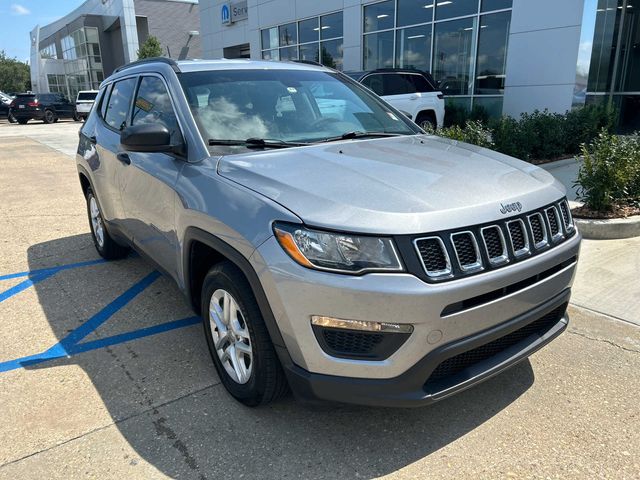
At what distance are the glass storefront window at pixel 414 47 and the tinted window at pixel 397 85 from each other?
13.5 ft

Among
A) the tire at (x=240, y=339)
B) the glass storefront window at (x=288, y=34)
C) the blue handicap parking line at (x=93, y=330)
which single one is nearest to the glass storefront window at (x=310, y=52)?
the glass storefront window at (x=288, y=34)

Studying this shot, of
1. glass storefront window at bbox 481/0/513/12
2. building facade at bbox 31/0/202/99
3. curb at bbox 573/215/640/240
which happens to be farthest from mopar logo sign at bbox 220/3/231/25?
curb at bbox 573/215/640/240

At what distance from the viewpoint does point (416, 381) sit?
221cm

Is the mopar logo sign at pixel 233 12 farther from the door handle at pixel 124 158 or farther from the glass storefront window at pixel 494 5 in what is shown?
the door handle at pixel 124 158

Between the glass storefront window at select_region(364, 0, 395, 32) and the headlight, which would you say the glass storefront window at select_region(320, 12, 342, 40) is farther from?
the headlight

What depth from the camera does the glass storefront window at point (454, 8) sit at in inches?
550

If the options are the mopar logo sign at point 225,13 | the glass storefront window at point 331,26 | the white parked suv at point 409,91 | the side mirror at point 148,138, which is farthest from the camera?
the mopar logo sign at point 225,13

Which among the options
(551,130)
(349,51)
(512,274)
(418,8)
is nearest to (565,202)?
(512,274)

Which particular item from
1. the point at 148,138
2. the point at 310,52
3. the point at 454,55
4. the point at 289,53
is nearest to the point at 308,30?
the point at 310,52

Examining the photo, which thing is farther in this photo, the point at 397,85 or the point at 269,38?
the point at 269,38

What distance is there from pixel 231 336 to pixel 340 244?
3.15 feet

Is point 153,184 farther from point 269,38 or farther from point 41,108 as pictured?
point 41,108

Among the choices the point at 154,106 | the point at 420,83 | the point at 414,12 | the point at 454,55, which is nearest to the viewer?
the point at 154,106

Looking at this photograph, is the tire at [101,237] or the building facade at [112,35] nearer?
the tire at [101,237]
